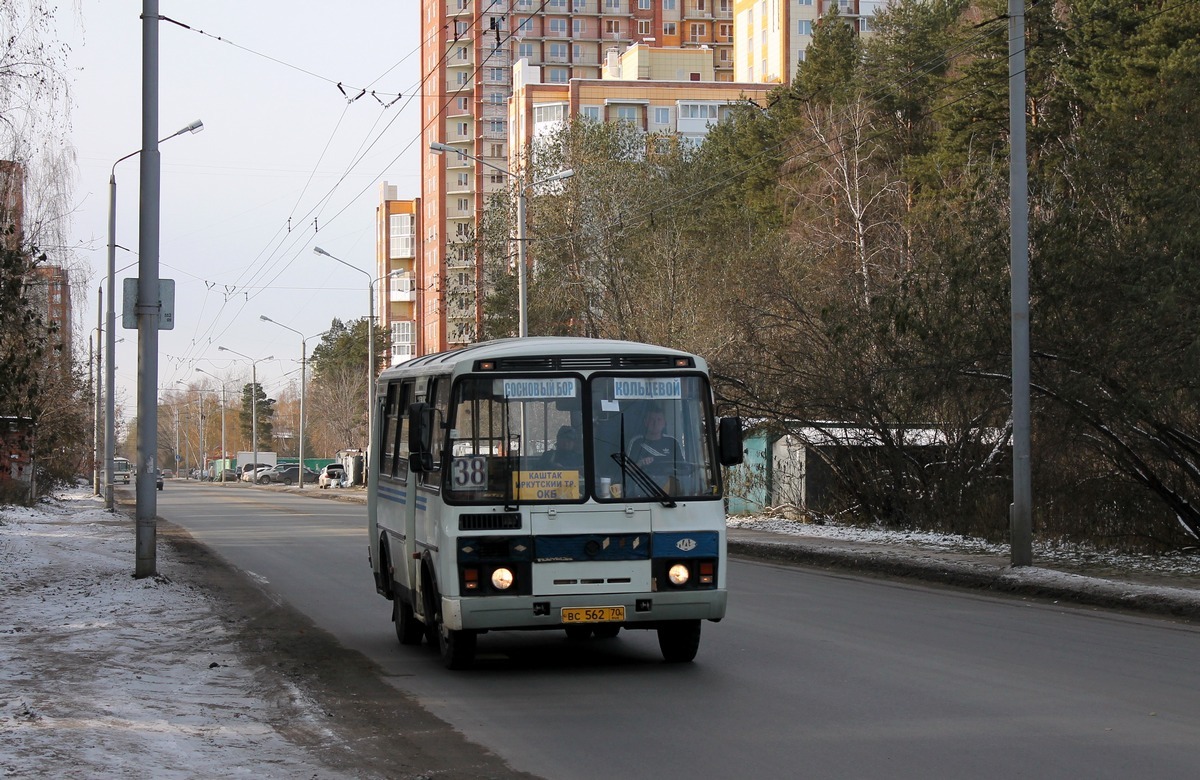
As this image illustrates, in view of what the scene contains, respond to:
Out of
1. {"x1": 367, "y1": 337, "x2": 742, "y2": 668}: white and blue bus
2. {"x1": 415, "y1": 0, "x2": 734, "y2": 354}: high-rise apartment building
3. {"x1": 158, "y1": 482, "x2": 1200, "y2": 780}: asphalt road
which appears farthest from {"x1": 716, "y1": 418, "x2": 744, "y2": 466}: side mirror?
{"x1": 415, "y1": 0, "x2": 734, "y2": 354}: high-rise apartment building

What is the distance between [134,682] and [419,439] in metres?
2.69

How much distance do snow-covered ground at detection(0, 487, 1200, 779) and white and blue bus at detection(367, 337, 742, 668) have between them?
1649mm

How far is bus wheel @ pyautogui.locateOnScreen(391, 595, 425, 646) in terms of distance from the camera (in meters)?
12.9

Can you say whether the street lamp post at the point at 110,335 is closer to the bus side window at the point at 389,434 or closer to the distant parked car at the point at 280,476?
the bus side window at the point at 389,434

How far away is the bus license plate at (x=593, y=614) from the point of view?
10.8 metres

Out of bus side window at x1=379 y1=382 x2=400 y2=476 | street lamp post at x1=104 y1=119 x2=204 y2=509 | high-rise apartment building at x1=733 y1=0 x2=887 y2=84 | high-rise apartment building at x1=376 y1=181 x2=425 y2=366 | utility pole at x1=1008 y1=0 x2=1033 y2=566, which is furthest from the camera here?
high-rise apartment building at x1=376 y1=181 x2=425 y2=366

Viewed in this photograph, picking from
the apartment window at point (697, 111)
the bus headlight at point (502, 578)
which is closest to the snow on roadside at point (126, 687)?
the bus headlight at point (502, 578)

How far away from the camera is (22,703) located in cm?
948

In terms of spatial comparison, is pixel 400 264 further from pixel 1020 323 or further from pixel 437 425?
pixel 437 425

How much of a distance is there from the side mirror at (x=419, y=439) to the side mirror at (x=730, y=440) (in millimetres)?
2208

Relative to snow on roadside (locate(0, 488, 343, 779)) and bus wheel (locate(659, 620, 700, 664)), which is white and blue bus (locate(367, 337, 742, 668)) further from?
snow on roadside (locate(0, 488, 343, 779))

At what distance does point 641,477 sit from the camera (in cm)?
1111

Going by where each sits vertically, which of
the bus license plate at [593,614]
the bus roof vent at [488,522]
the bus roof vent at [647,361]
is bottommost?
the bus license plate at [593,614]

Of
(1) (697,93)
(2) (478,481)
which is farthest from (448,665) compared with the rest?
(1) (697,93)
